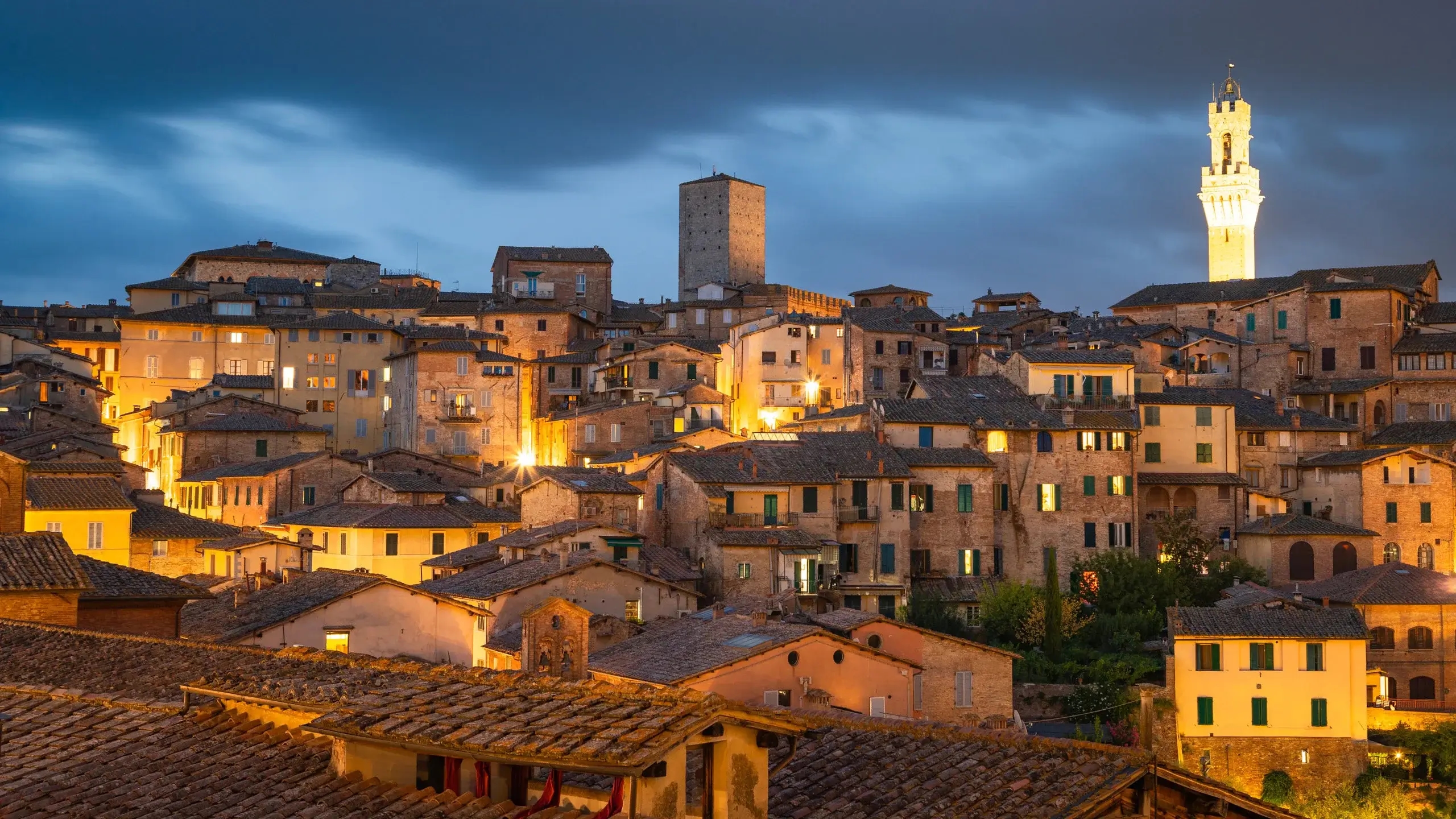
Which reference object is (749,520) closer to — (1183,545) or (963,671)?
(963,671)

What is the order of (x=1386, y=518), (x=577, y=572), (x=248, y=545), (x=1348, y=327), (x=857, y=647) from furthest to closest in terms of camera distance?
1. (x=1348, y=327)
2. (x=1386, y=518)
3. (x=248, y=545)
4. (x=577, y=572)
5. (x=857, y=647)

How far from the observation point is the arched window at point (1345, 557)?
56.5 meters

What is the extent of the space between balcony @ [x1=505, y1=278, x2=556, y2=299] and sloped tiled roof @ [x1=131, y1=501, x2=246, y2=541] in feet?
108

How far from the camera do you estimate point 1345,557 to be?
56.7 meters

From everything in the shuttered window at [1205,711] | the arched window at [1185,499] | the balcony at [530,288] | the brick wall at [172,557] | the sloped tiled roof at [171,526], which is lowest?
the shuttered window at [1205,711]

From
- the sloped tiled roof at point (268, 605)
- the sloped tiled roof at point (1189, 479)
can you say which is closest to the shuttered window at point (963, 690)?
the sloped tiled roof at point (268, 605)

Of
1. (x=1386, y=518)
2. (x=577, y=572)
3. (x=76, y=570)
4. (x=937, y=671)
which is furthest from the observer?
(x=1386, y=518)

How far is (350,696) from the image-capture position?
11609mm

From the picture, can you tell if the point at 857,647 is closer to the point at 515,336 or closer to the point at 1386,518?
the point at 1386,518

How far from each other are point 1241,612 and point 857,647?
641 inches

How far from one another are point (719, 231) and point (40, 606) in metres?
87.2

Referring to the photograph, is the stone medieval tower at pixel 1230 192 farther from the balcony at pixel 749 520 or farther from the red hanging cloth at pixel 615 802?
the red hanging cloth at pixel 615 802

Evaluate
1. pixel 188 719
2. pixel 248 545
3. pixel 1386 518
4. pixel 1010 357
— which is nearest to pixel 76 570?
pixel 188 719

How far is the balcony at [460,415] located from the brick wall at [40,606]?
49110 mm
